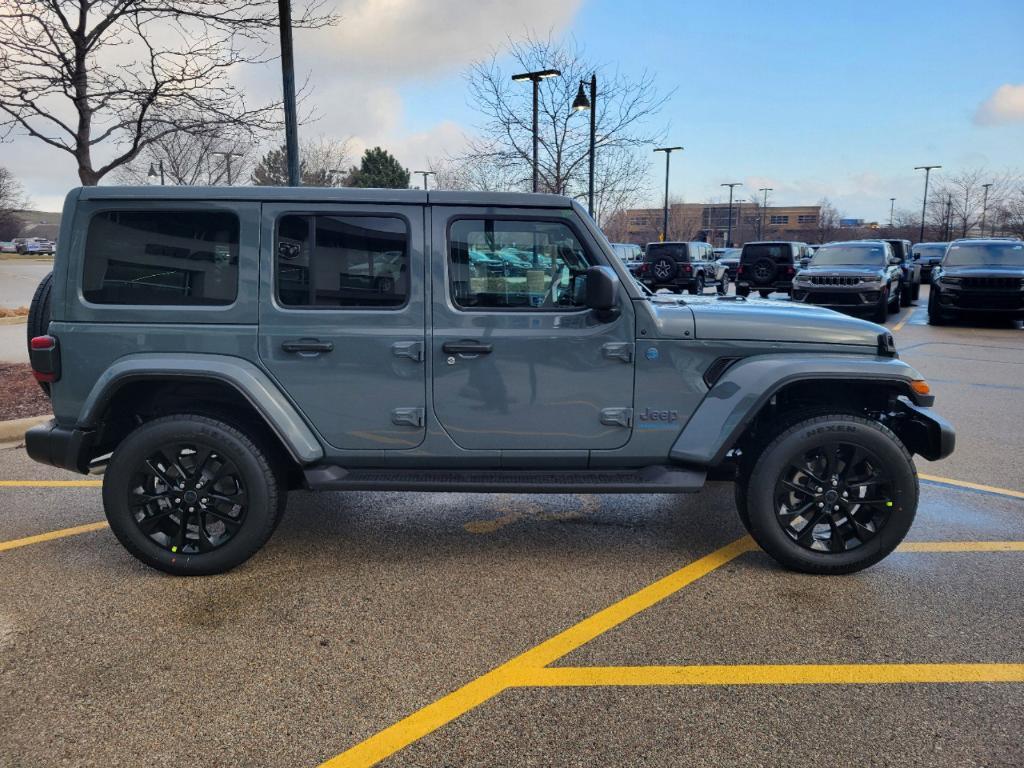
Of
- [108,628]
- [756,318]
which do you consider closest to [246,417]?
[108,628]

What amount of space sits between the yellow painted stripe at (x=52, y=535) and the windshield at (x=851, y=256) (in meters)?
16.6

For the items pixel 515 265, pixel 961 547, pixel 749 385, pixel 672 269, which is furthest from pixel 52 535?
pixel 672 269

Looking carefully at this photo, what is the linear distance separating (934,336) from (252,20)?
518 inches

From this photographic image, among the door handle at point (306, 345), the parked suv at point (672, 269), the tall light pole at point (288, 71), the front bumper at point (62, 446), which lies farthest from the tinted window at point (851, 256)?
the front bumper at point (62, 446)

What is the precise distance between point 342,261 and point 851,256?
16710 mm

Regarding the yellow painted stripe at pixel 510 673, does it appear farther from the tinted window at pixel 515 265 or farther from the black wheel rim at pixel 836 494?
the tinted window at pixel 515 265

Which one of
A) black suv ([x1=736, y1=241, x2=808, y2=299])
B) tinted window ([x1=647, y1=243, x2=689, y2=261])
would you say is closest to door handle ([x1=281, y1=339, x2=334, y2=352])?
black suv ([x1=736, y1=241, x2=808, y2=299])

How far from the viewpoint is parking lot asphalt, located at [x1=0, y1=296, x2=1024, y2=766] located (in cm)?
249

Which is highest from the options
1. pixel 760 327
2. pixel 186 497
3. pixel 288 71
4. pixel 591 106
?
pixel 591 106

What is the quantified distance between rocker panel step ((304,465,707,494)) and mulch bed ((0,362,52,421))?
15.5ft

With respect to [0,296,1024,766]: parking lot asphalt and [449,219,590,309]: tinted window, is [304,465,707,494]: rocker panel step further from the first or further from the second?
[449,219,590,309]: tinted window

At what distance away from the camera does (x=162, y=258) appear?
3738 millimetres

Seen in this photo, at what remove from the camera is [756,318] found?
382cm

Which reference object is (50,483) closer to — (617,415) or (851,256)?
(617,415)
